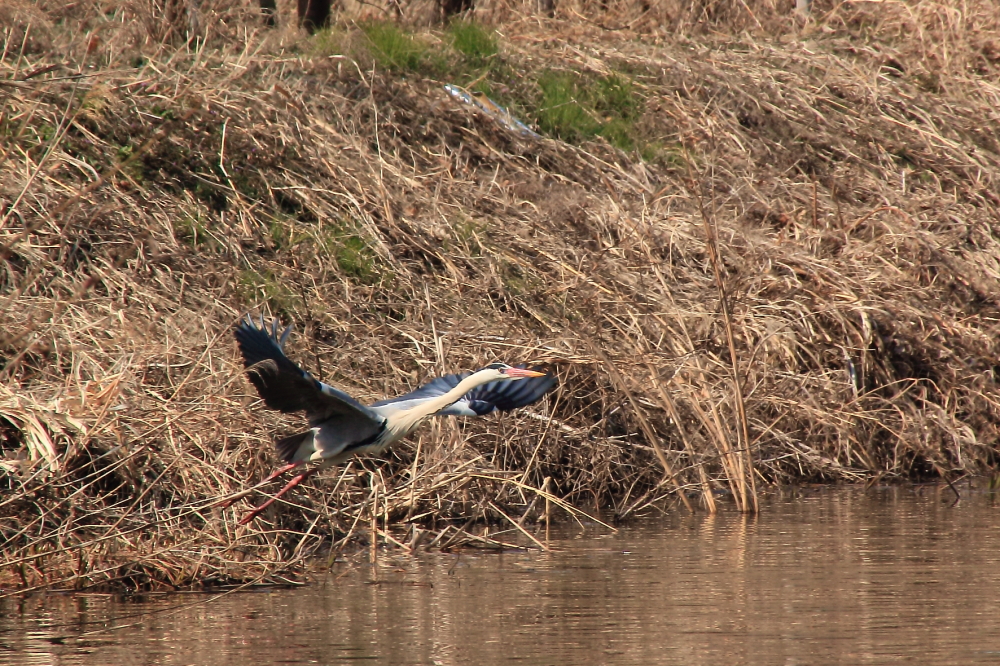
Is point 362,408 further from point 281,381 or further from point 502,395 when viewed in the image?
point 502,395

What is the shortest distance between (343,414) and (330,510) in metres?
0.87

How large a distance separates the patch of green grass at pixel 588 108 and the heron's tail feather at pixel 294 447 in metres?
6.56

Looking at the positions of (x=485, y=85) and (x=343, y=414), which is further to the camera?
(x=485, y=85)

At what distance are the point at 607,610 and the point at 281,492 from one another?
1683 millimetres

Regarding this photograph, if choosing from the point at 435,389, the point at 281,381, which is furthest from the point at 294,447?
the point at 435,389

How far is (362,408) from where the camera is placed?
6234 millimetres

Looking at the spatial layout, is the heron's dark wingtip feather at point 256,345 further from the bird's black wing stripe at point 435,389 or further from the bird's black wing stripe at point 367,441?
the bird's black wing stripe at point 435,389

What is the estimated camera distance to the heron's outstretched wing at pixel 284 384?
5816 millimetres

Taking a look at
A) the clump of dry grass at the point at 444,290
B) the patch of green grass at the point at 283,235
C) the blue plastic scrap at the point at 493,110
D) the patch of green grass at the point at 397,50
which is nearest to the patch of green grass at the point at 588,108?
the clump of dry grass at the point at 444,290

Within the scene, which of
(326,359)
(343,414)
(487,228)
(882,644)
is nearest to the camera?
(882,644)

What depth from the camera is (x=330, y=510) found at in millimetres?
7059

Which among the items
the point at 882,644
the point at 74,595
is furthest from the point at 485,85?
the point at 882,644

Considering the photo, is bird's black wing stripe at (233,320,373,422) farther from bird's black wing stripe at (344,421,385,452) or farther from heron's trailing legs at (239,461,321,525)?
heron's trailing legs at (239,461,321,525)

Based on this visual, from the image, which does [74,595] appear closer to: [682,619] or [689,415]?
[682,619]
